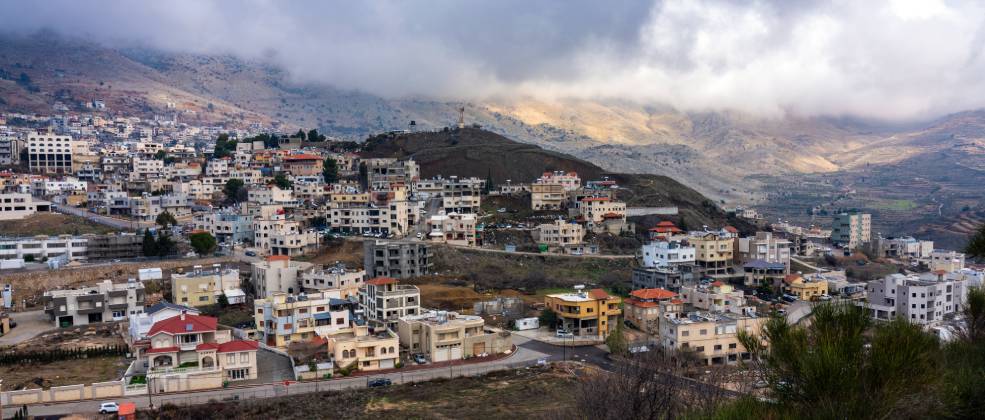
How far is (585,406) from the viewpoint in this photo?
14750 millimetres

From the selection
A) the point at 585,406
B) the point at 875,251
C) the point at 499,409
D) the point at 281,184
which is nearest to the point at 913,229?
the point at 875,251

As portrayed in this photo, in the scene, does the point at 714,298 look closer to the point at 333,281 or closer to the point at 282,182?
the point at 333,281

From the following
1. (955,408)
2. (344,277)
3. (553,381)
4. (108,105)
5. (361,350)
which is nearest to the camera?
(955,408)

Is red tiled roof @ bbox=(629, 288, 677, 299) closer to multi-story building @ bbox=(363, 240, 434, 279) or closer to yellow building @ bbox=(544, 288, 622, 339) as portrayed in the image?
yellow building @ bbox=(544, 288, 622, 339)

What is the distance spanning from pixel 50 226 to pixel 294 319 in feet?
80.1

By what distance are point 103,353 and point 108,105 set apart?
371 feet

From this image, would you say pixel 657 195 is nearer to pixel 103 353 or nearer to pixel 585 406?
pixel 103 353

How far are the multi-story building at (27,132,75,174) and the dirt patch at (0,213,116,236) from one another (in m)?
19.2

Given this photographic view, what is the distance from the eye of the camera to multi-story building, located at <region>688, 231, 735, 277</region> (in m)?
45.3

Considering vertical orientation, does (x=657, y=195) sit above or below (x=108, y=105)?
below

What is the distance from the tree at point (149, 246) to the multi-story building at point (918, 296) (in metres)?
34.8

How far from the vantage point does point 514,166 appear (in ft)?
246

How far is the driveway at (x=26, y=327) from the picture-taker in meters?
29.7

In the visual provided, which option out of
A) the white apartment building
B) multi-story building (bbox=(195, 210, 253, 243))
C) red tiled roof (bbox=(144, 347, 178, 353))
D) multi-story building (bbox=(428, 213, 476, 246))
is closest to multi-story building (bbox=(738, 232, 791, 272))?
the white apartment building
